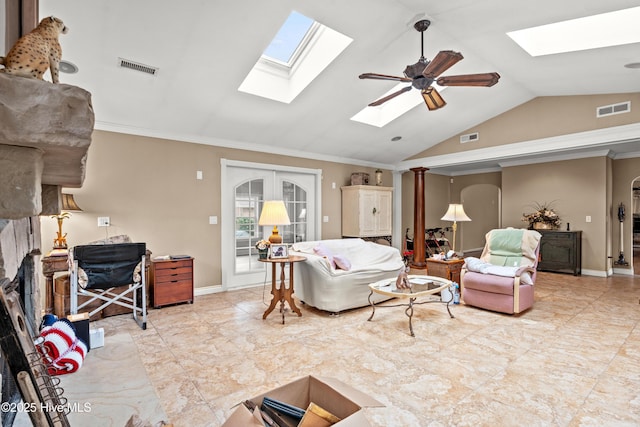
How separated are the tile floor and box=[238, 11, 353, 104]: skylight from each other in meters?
2.84

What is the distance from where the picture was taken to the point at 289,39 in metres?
3.80

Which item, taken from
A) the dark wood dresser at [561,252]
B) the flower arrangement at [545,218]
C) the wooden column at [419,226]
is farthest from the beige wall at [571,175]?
the wooden column at [419,226]

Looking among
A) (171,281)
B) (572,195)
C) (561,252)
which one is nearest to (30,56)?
(171,281)

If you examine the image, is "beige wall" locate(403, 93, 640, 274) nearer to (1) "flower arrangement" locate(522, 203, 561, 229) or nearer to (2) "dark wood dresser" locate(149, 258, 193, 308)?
(1) "flower arrangement" locate(522, 203, 561, 229)

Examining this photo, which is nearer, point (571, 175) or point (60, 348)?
point (60, 348)

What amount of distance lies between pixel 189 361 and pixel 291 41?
3.57 m

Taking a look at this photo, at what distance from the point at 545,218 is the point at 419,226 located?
274 centimetres

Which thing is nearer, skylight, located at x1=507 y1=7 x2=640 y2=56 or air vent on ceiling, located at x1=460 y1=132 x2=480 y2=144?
skylight, located at x1=507 y1=7 x2=640 y2=56

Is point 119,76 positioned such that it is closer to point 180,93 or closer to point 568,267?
point 180,93

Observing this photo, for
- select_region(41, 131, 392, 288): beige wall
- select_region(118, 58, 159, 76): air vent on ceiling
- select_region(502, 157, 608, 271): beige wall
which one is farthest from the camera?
select_region(502, 157, 608, 271): beige wall

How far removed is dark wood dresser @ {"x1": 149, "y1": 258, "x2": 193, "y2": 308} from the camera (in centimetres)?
402

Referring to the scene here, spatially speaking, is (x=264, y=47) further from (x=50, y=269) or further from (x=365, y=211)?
(x=365, y=211)

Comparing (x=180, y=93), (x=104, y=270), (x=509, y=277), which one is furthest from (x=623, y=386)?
(x=180, y=93)

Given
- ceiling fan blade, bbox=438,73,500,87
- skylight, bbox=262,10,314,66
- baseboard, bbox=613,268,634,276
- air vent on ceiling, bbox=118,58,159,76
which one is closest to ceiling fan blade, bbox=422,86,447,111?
ceiling fan blade, bbox=438,73,500,87
